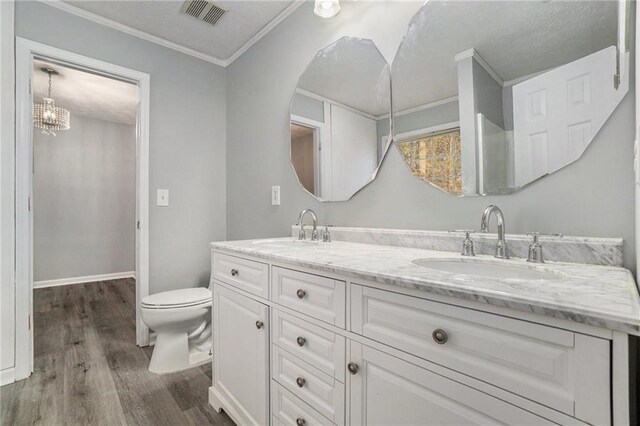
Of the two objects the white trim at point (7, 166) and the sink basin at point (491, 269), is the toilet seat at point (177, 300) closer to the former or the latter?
the white trim at point (7, 166)

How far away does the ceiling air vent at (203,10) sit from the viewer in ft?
6.36

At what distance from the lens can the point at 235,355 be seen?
137 cm

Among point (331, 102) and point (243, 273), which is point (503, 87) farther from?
point (243, 273)

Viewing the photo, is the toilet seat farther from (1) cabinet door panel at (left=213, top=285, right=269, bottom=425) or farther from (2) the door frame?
(2) the door frame

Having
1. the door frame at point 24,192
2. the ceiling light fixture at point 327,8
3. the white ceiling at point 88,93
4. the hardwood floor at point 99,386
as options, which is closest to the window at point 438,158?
the ceiling light fixture at point 327,8

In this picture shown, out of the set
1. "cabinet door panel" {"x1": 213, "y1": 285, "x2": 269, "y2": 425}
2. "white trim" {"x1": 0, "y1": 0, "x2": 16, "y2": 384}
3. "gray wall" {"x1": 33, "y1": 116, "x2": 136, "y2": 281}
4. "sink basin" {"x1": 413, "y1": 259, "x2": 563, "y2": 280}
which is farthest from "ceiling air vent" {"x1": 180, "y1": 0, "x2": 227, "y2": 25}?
"gray wall" {"x1": 33, "y1": 116, "x2": 136, "y2": 281}

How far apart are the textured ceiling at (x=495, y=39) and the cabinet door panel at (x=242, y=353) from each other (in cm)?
118

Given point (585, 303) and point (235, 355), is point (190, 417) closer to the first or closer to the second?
point (235, 355)

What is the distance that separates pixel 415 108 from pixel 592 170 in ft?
2.29

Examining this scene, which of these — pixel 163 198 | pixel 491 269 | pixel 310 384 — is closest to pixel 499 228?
pixel 491 269

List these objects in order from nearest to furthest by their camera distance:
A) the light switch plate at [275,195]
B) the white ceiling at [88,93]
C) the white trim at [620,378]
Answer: the white trim at [620,378] → the light switch plate at [275,195] → the white ceiling at [88,93]

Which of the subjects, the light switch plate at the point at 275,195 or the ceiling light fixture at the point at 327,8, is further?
the light switch plate at the point at 275,195

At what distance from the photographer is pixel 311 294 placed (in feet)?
3.27

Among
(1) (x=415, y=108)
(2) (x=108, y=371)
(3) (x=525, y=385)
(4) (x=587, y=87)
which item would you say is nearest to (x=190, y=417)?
(2) (x=108, y=371)
